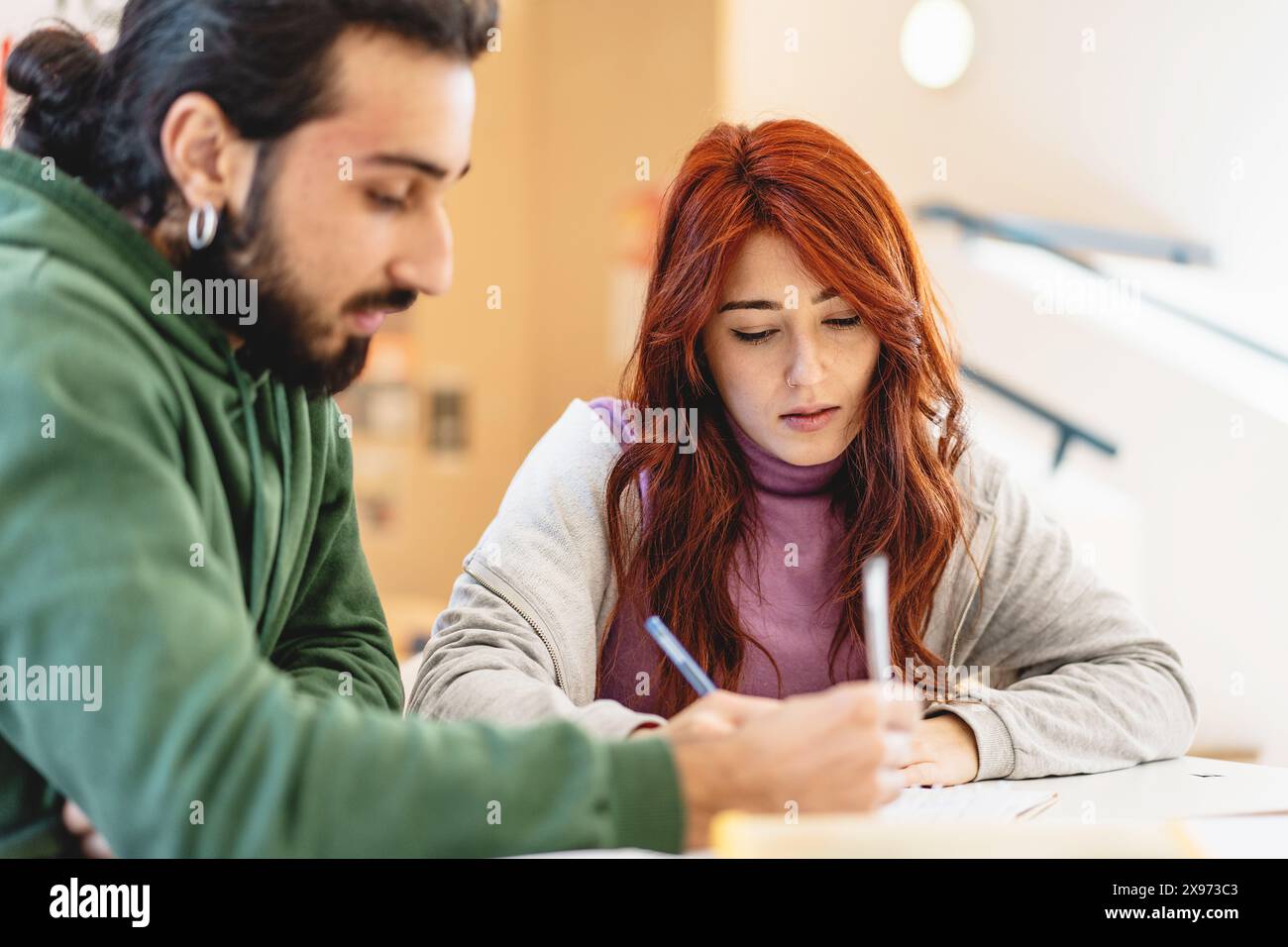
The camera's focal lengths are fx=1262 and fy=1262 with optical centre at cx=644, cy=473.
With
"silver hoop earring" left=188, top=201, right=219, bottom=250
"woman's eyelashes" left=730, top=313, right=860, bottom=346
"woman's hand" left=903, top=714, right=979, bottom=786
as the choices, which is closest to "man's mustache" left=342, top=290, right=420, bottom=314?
"silver hoop earring" left=188, top=201, right=219, bottom=250

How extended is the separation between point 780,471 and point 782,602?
15cm

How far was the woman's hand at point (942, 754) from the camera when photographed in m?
1.21

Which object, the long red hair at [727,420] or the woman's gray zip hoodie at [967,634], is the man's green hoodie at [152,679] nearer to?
the woman's gray zip hoodie at [967,634]

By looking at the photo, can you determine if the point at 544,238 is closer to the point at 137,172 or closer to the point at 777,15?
the point at 777,15

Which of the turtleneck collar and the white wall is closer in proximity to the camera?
the turtleneck collar

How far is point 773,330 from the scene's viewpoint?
1373mm

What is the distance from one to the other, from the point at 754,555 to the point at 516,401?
10.9 ft

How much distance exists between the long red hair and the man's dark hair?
1.48ft

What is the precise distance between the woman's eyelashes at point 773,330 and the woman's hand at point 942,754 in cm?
43

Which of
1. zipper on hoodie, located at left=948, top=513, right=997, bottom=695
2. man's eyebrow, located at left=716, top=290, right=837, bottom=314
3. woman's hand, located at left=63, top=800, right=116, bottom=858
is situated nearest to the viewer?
woman's hand, located at left=63, top=800, right=116, bottom=858

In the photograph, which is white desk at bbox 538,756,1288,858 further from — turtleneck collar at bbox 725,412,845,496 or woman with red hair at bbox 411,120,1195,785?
turtleneck collar at bbox 725,412,845,496

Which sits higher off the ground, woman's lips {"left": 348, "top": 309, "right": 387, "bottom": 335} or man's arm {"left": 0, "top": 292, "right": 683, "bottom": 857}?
woman's lips {"left": 348, "top": 309, "right": 387, "bottom": 335}

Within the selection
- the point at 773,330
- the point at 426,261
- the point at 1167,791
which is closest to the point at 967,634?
the point at 1167,791

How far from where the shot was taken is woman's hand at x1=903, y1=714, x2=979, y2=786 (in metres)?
1.21
